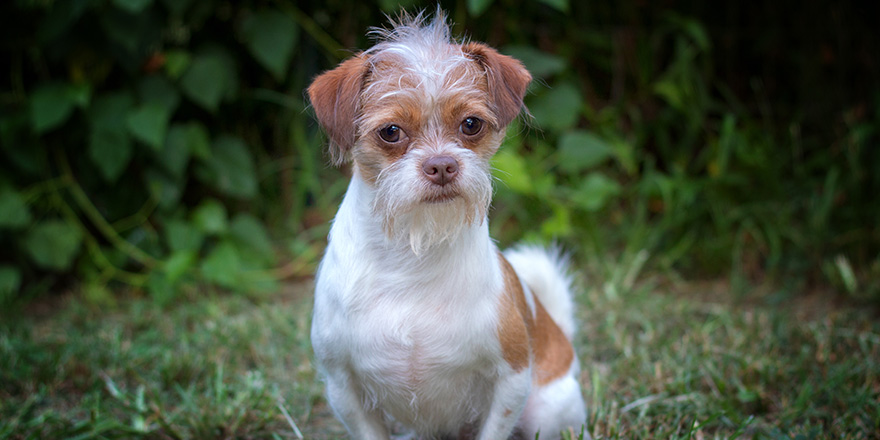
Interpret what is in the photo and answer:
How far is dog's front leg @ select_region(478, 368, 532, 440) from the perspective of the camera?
6.89 feet

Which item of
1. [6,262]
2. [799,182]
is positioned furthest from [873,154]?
[6,262]

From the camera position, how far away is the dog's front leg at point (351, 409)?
2131 millimetres

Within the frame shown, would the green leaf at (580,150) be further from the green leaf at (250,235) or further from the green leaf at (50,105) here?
the green leaf at (50,105)

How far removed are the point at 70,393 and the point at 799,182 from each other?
430 cm

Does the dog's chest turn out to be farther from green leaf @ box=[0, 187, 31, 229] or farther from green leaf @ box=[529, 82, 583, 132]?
green leaf @ box=[0, 187, 31, 229]

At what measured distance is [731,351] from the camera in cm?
313

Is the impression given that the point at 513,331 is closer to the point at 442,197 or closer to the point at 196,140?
the point at 442,197

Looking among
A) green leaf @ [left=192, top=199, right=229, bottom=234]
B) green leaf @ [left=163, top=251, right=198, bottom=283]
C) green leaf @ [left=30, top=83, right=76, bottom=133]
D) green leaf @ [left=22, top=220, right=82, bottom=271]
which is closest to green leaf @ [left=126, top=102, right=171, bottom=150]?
green leaf @ [left=30, top=83, right=76, bottom=133]

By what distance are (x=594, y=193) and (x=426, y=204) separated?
2.75 metres

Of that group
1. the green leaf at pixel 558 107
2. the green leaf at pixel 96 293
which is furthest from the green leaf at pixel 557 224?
the green leaf at pixel 96 293

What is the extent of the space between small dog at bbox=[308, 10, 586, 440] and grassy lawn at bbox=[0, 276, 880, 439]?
529 millimetres

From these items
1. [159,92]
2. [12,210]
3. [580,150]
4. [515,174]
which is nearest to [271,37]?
[159,92]

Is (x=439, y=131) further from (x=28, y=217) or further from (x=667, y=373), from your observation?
(x=28, y=217)

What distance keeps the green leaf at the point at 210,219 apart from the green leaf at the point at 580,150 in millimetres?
2212
